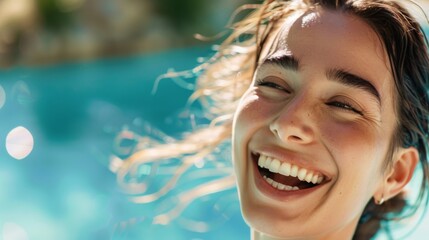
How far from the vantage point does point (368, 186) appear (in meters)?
1.61

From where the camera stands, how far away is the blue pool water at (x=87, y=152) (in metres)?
3.23

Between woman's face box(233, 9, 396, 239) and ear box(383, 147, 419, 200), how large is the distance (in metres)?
0.10

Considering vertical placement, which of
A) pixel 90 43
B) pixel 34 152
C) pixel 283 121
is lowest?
pixel 90 43

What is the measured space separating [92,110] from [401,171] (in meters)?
3.80

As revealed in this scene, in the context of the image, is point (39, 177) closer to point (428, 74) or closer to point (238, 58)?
point (238, 58)

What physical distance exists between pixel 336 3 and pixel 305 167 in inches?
15.2

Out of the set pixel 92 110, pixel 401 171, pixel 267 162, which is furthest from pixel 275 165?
pixel 92 110

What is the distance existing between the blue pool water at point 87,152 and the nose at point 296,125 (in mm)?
1432

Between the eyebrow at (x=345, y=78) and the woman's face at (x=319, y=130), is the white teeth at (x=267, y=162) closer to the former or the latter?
the woman's face at (x=319, y=130)

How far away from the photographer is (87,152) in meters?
4.52

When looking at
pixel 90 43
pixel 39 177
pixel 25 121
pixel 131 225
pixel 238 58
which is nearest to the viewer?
pixel 238 58

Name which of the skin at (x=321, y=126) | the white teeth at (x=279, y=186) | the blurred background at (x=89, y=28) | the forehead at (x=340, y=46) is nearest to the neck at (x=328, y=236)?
the skin at (x=321, y=126)

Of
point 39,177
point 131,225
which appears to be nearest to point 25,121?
point 39,177

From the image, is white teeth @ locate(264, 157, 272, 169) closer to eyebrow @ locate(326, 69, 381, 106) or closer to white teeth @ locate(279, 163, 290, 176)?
white teeth @ locate(279, 163, 290, 176)
